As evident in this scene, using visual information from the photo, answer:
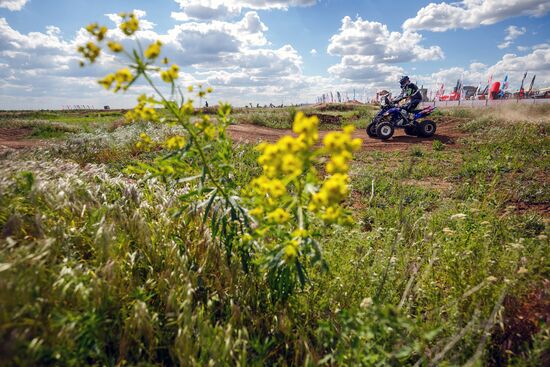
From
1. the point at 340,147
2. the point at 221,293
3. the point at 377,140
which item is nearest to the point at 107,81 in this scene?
the point at 340,147

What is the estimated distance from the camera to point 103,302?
1.98m

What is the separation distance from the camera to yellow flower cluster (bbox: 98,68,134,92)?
164 centimetres

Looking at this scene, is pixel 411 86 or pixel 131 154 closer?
pixel 131 154

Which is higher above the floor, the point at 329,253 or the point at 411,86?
the point at 411,86

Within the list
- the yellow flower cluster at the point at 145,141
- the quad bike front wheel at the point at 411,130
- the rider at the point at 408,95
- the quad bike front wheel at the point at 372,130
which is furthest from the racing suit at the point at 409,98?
the yellow flower cluster at the point at 145,141

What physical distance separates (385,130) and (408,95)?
64.0 inches

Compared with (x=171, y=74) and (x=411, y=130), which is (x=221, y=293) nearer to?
(x=171, y=74)

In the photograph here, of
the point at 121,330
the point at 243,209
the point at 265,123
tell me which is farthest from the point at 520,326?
the point at 265,123

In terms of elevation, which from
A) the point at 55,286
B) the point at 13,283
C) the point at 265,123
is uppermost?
the point at 13,283

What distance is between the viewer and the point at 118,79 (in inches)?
64.5

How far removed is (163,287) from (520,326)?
8.49ft

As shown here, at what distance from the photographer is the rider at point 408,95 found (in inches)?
461

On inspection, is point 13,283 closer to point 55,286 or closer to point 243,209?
point 55,286

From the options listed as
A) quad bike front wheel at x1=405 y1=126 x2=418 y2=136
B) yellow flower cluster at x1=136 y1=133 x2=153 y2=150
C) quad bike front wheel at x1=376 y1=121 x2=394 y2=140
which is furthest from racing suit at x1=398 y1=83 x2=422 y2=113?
yellow flower cluster at x1=136 y1=133 x2=153 y2=150
